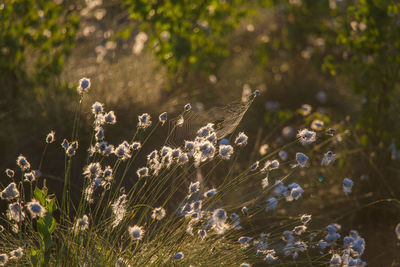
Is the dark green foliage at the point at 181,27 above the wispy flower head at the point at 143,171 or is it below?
below

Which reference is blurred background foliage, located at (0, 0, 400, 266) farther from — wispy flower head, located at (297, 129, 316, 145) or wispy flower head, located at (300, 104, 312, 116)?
wispy flower head, located at (297, 129, 316, 145)

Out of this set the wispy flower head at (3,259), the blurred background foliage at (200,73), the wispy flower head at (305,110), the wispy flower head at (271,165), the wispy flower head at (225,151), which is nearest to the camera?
the wispy flower head at (3,259)

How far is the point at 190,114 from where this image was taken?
3047 millimetres

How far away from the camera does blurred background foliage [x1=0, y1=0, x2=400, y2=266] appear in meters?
3.77

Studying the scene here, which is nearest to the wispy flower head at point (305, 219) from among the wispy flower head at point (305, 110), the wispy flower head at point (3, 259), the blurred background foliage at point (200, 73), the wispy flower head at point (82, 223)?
the wispy flower head at point (82, 223)

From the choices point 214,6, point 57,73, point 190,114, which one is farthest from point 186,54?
point 190,114

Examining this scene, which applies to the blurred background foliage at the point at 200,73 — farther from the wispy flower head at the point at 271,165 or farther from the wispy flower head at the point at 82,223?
the wispy flower head at the point at 271,165

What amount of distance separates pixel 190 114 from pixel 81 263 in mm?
1273

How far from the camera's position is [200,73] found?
20.2 ft

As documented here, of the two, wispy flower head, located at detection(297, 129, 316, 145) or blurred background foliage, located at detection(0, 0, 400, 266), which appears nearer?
wispy flower head, located at detection(297, 129, 316, 145)

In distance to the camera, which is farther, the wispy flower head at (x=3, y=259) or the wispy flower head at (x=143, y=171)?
the wispy flower head at (x=143, y=171)

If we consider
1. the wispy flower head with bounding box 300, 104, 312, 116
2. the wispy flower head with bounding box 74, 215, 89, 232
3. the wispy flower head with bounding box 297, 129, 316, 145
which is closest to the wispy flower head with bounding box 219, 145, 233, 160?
the wispy flower head with bounding box 297, 129, 316, 145

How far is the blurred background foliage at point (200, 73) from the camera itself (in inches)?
149

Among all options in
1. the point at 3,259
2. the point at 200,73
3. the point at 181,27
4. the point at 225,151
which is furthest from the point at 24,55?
the point at 225,151
